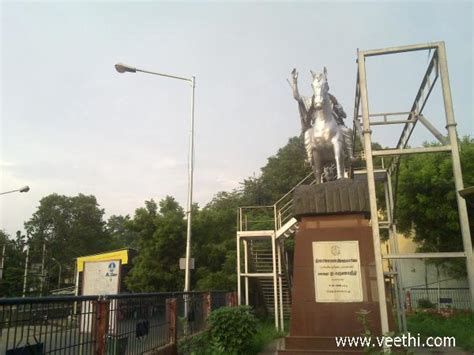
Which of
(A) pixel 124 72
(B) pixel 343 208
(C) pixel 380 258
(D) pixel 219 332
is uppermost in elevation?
(A) pixel 124 72

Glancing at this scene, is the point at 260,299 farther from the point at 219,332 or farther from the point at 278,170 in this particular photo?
the point at 278,170

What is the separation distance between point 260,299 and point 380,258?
1233cm

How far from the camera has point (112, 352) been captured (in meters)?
5.89

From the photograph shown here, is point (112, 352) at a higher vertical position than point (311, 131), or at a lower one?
lower

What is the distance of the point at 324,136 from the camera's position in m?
9.88

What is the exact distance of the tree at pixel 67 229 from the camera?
145ft

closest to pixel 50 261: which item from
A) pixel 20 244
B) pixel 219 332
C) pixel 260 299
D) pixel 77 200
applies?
pixel 20 244

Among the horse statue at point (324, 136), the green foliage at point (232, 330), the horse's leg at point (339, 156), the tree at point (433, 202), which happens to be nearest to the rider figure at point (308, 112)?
the horse statue at point (324, 136)

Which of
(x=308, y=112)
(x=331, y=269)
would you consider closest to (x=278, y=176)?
(x=308, y=112)

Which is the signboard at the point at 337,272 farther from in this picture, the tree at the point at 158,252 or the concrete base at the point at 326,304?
the tree at the point at 158,252

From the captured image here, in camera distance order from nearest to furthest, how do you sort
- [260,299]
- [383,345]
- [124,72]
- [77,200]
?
[383,345]
[124,72]
[260,299]
[77,200]

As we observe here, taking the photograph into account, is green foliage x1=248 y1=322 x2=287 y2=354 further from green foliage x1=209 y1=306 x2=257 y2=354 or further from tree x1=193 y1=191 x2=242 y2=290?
tree x1=193 y1=191 x2=242 y2=290

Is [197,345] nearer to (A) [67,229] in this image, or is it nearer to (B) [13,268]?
(B) [13,268]

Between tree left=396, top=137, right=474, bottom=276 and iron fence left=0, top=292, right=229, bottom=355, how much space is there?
14.2 meters
